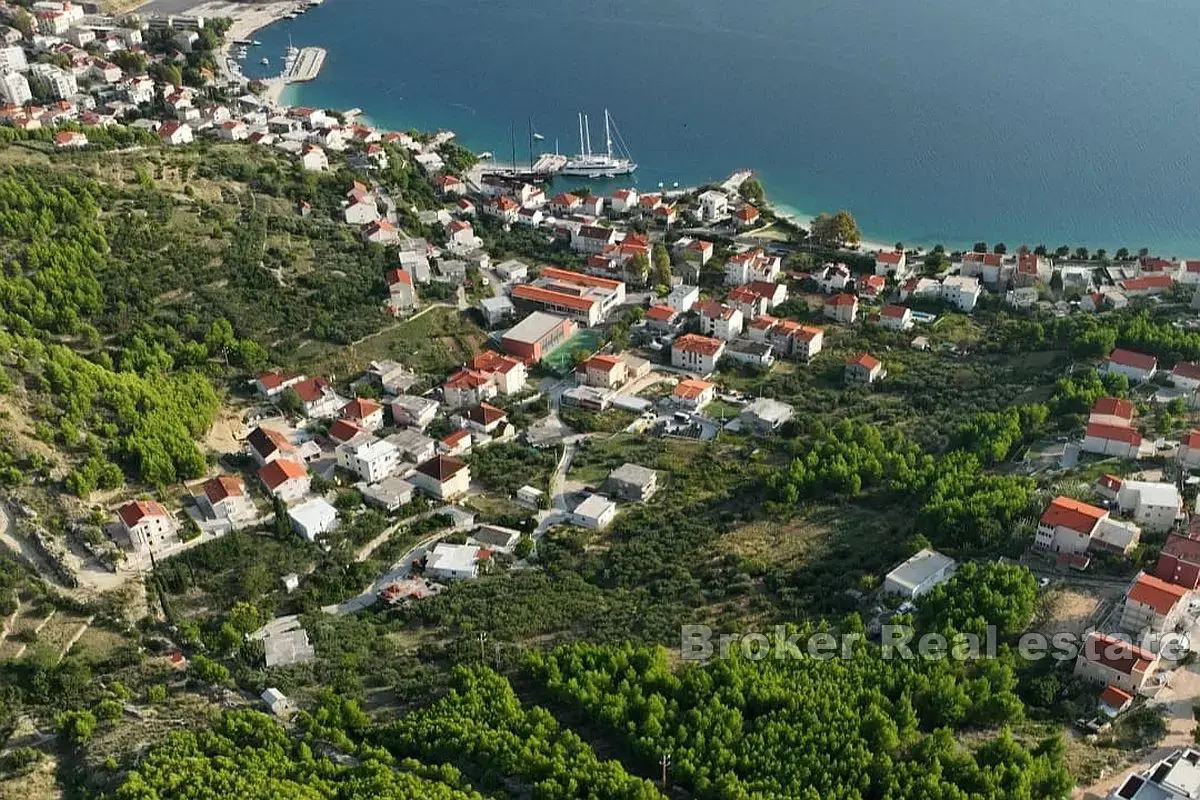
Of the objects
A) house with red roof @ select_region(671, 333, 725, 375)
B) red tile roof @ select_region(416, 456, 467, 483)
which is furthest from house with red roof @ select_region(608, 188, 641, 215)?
red tile roof @ select_region(416, 456, 467, 483)

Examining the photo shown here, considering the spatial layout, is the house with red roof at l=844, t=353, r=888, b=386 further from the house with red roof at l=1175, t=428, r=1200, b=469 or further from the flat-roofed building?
the house with red roof at l=1175, t=428, r=1200, b=469

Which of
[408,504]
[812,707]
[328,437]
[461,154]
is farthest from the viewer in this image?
[461,154]

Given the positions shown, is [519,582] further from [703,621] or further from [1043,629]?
[1043,629]

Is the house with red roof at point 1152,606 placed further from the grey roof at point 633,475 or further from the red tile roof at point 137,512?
the red tile roof at point 137,512

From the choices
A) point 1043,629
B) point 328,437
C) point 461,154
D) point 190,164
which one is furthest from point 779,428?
point 461,154

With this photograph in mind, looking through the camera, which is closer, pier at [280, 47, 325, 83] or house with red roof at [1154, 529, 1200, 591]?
house with red roof at [1154, 529, 1200, 591]

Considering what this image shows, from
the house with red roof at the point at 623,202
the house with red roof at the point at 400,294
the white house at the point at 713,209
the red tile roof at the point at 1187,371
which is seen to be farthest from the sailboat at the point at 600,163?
the red tile roof at the point at 1187,371
